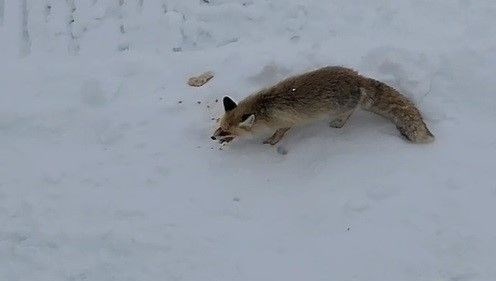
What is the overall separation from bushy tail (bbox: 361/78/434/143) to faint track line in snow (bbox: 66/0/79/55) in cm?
274

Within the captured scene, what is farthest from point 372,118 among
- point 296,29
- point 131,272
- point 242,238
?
point 131,272

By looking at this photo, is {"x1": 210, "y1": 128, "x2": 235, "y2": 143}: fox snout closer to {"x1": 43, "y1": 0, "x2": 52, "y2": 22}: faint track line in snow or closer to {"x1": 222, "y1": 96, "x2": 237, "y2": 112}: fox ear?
{"x1": 222, "y1": 96, "x2": 237, "y2": 112}: fox ear

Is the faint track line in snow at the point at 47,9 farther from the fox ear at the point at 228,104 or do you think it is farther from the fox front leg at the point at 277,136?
the fox front leg at the point at 277,136

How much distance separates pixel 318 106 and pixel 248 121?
575 mm

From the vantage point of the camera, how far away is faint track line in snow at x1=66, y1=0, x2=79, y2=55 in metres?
6.45

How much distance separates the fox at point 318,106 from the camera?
549 centimetres

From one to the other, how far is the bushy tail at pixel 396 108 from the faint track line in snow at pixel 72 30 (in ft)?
8.98

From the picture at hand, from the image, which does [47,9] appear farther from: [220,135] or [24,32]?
[220,135]

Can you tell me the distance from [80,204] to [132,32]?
2.02 metres

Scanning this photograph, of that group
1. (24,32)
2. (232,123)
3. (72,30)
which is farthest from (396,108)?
(24,32)

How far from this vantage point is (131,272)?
187 inches

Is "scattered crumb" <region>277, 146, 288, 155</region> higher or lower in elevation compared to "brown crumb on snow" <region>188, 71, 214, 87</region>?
lower

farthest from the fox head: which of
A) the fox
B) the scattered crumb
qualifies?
the scattered crumb

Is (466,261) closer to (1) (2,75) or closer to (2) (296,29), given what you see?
(2) (296,29)
